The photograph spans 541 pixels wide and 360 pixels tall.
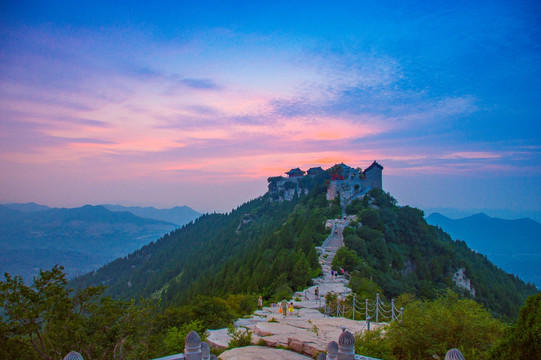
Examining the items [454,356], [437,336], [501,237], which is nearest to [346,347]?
[454,356]

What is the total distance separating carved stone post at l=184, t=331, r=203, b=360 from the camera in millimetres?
5672

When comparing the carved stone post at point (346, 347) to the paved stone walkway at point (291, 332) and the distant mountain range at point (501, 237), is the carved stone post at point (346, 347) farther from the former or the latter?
the distant mountain range at point (501, 237)

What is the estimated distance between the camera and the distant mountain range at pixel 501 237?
118269mm

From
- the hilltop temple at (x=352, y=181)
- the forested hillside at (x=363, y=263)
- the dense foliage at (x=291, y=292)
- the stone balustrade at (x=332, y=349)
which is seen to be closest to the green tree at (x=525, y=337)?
the dense foliage at (x=291, y=292)

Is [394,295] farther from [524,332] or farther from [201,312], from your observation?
[524,332]

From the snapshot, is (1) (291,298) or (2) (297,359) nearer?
(2) (297,359)

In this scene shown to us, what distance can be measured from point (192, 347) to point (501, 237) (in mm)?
171603

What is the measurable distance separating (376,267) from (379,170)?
102 ft

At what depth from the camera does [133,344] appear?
→ 8.96m

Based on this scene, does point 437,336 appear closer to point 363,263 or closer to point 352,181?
point 363,263

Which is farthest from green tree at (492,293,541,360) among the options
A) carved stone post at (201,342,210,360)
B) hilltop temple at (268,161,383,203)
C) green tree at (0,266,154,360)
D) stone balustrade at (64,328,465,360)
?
hilltop temple at (268,161,383,203)

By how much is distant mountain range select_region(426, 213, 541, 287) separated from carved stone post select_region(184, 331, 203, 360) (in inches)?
4902

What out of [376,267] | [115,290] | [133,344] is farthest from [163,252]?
[133,344]

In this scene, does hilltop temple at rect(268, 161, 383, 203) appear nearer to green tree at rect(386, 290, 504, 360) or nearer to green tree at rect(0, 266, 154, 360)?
green tree at rect(386, 290, 504, 360)
